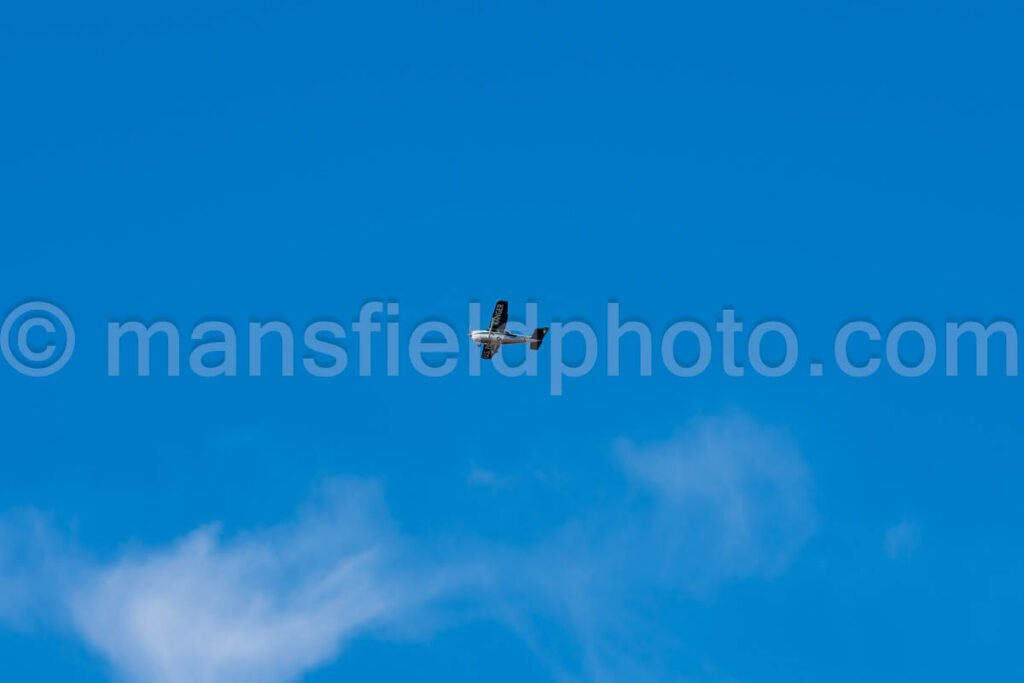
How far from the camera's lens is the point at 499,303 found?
656 feet
